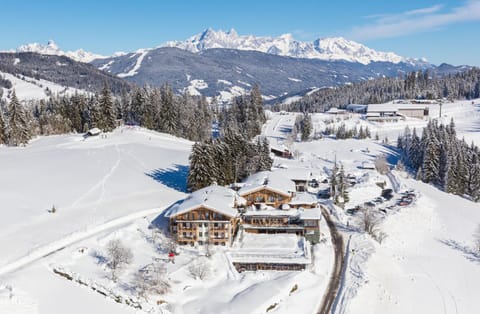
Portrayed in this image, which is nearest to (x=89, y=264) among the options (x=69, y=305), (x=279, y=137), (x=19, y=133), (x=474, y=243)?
(x=69, y=305)

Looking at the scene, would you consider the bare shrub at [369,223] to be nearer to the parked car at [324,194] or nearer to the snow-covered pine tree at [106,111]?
the parked car at [324,194]

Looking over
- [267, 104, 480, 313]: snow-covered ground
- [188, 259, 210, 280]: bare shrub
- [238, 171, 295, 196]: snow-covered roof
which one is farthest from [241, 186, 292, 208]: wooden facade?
[188, 259, 210, 280]: bare shrub

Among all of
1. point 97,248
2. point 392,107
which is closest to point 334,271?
point 97,248

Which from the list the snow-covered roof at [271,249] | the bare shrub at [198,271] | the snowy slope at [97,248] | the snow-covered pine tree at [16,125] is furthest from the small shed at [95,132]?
the bare shrub at [198,271]

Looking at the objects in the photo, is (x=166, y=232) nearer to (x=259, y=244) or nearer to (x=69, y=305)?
(x=259, y=244)

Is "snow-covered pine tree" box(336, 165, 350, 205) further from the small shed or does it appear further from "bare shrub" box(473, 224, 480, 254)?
the small shed
